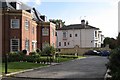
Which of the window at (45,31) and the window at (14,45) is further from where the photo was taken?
the window at (45,31)

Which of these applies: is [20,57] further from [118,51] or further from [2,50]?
[118,51]

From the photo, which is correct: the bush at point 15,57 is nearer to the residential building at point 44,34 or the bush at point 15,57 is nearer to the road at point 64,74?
the road at point 64,74

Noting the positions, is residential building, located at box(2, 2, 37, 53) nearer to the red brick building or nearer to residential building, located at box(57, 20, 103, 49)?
the red brick building

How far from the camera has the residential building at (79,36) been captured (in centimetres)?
9694

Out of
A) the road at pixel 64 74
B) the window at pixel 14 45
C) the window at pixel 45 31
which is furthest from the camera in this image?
the window at pixel 45 31

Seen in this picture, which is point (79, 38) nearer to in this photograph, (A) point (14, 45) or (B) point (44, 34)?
(B) point (44, 34)

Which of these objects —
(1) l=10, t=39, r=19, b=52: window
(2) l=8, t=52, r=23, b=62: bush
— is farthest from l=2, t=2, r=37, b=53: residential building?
(2) l=8, t=52, r=23, b=62: bush

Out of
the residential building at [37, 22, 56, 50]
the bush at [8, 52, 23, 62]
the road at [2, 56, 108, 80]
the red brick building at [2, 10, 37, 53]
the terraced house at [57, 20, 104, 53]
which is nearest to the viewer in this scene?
the road at [2, 56, 108, 80]

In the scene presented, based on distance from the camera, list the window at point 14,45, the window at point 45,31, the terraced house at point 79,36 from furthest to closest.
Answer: the terraced house at point 79,36 → the window at point 45,31 → the window at point 14,45

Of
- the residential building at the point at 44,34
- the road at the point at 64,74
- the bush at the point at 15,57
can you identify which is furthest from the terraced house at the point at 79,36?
the road at the point at 64,74

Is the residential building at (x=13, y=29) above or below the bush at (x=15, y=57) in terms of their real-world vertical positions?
above

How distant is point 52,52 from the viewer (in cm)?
4459

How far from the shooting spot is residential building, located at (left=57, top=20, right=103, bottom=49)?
96.9 metres

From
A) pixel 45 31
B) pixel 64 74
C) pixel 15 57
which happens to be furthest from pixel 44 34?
pixel 64 74
